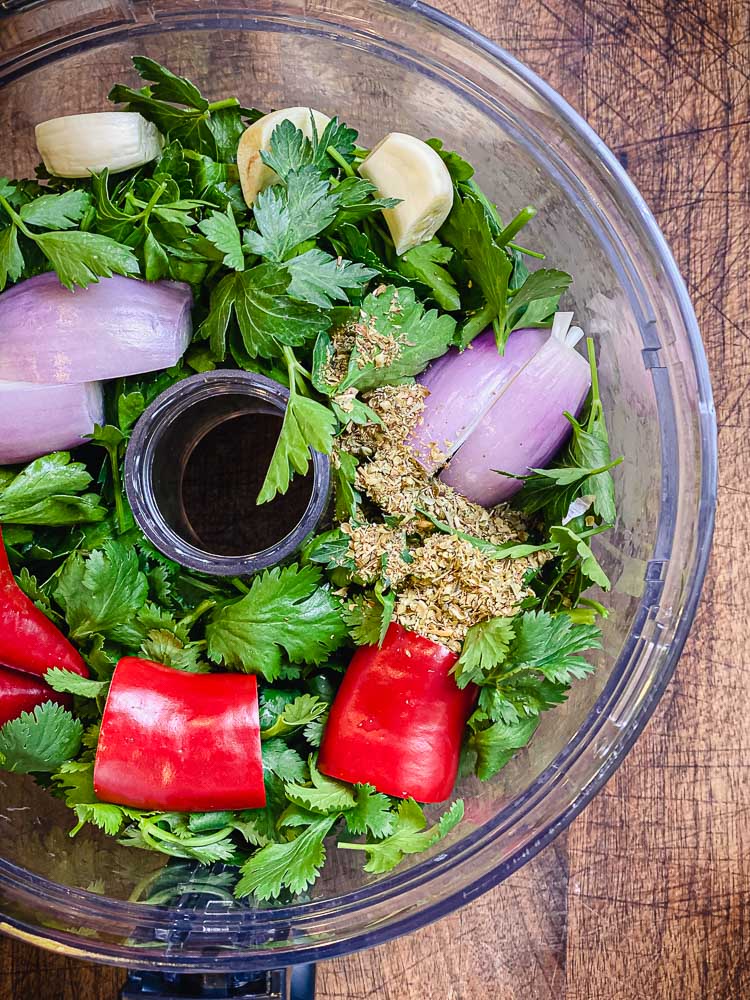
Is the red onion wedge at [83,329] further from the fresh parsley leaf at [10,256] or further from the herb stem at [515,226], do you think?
the herb stem at [515,226]

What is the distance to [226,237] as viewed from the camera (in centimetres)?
83

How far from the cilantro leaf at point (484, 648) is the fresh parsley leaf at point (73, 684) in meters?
0.34

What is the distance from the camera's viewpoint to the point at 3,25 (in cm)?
93

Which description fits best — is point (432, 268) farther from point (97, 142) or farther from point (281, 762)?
point (281, 762)

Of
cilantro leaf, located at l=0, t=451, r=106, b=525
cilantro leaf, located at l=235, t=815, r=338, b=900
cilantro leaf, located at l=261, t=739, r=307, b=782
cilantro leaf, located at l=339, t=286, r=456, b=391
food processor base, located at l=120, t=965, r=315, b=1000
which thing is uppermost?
cilantro leaf, located at l=339, t=286, r=456, b=391

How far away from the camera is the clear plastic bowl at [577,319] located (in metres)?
0.90

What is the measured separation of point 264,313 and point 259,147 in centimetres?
17

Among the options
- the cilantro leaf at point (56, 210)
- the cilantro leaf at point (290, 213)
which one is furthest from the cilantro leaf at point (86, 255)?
the cilantro leaf at point (290, 213)

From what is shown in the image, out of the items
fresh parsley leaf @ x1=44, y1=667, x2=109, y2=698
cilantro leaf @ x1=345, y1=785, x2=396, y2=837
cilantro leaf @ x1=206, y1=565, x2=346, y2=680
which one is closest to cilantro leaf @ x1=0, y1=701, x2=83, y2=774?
fresh parsley leaf @ x1=44, y1=667, x2=109, y2=698

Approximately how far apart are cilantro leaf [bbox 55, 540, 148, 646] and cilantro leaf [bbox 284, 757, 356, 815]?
21 centimetres

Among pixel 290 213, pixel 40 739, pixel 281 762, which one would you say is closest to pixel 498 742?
pixel 281 762

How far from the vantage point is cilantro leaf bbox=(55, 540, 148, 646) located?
867mm

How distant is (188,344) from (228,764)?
0.41 meters

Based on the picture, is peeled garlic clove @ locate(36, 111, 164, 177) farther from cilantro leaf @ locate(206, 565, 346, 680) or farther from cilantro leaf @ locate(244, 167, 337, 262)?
cilantro leaf @ locate(206, 565, 346, 680)
